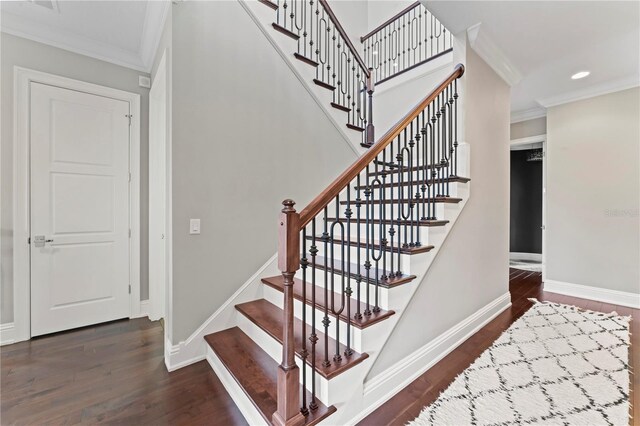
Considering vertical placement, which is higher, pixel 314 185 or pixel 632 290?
pixel 314 185

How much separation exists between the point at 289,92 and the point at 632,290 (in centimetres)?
456

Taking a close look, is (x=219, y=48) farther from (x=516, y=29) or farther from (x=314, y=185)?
(x=516, y=29)

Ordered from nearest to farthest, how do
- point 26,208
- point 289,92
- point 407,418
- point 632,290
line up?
point 407,418, point 26,208, point 289,92, point 632,290

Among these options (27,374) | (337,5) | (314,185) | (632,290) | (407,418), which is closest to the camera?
(407,418)

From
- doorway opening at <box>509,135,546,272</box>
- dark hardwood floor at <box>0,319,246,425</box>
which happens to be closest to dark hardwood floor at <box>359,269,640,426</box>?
dark hardwood floor at <box>0,319,246,425</box>

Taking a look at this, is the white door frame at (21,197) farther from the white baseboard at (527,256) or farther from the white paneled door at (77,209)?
the white baseboard at (527,256)

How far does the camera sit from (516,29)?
2.33m

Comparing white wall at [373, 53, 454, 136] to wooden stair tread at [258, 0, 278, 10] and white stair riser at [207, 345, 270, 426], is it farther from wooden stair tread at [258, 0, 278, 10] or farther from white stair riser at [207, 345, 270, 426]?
white stair riser at [207, 345, 270, 426]

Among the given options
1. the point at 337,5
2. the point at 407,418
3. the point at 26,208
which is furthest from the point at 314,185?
the point at 337,5

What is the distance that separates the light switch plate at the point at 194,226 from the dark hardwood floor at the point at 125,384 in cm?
101

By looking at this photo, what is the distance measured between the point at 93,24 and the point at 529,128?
570cm

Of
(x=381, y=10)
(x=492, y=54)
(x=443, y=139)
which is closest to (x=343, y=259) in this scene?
(x=443, y=139)

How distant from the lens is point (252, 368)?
176 centimetres

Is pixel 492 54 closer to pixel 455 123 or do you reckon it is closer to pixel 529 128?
pixel 455 123
